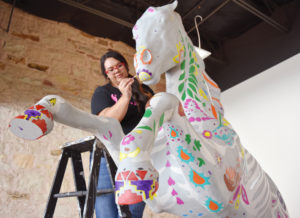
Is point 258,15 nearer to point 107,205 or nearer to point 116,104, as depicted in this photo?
point 116,104

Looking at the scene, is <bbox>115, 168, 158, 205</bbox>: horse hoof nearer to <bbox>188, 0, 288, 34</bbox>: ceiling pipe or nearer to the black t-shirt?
the black t-shirt

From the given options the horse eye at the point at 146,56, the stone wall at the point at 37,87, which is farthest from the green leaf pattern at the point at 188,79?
the stone wall at the point at 37,87

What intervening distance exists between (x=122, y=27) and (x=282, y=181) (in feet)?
8.19

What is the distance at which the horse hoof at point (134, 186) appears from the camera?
0.39m

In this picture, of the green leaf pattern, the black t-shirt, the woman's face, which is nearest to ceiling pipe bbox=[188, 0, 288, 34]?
the woman's face

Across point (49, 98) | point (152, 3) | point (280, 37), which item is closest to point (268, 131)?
point (280, 37)

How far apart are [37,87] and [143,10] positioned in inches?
62.1

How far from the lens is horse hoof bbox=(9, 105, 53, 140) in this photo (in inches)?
17.1

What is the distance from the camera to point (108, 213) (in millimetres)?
1028

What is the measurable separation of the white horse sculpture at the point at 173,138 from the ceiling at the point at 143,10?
2211mm

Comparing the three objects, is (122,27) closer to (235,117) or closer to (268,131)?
(235,117)

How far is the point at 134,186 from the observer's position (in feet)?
1.28

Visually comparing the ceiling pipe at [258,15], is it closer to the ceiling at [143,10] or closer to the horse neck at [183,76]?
the ceiling at [143,10]

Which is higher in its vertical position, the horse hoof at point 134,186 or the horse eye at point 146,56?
the horse eye at point 146,56
